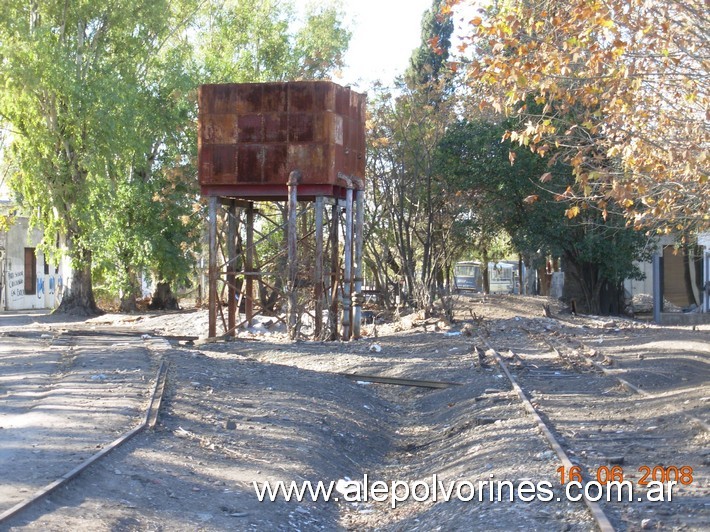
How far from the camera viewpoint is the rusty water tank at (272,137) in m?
21.2

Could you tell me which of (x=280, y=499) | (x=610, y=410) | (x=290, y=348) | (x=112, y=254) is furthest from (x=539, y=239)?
(x=280, y=499)

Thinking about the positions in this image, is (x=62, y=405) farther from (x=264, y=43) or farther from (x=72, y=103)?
(x=264, y=43)

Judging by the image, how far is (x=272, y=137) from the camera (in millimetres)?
21453

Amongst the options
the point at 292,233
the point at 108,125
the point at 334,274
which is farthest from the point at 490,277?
the point at 292,233

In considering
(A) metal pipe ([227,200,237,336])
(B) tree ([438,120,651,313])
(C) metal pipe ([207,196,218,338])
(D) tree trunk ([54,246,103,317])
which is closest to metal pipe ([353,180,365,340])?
(A) metal pipe ([227,200,237,336])

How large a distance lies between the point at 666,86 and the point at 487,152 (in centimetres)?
1918

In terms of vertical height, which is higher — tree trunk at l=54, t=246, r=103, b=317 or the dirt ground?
tree trunk at l=54, t=246, r=103, b=317

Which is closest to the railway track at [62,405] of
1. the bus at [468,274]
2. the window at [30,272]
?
the window at [30,272]

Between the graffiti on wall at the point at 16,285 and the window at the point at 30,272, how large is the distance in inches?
28.3

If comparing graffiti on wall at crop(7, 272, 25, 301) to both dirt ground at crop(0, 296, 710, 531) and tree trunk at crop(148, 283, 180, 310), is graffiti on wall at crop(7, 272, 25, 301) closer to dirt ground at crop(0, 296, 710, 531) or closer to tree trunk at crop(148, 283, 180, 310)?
tree trunk at crop(148, 283, 180, 310)

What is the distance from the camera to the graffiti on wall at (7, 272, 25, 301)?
44.2 metres

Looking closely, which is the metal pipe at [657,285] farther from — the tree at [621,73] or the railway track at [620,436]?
the tree at [621,73]

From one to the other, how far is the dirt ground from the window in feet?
87.1
